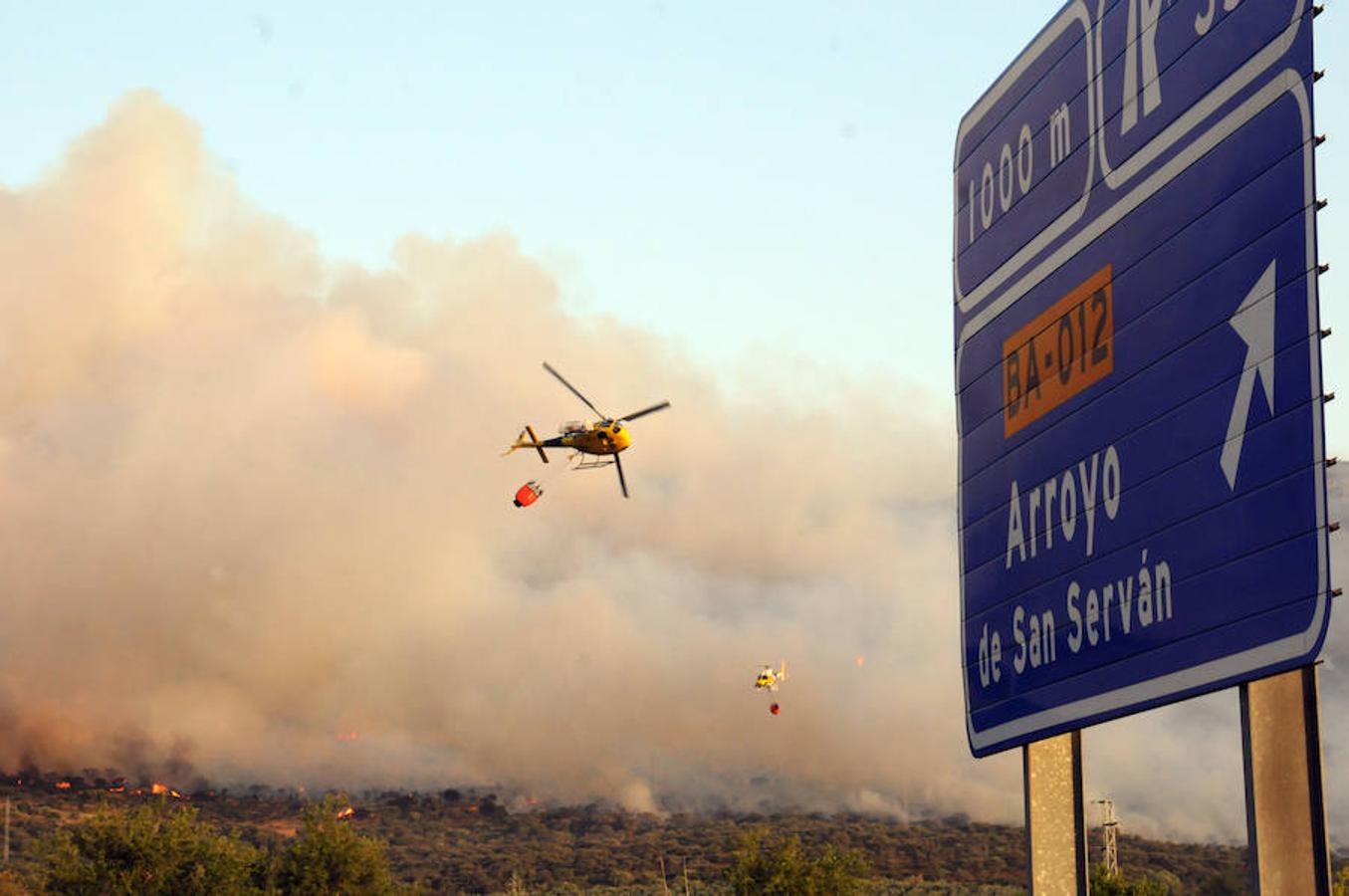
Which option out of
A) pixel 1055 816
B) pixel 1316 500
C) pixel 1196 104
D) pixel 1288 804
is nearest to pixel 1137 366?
pixel 1196 104

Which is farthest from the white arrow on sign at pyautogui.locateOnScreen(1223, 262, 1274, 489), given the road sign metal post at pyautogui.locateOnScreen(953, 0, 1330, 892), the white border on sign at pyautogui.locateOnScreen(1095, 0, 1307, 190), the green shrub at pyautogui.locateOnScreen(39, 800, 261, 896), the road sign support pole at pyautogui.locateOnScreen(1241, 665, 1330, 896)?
the green shrub at pyautogui.locateOnScreen(39, 800, 261, 896)

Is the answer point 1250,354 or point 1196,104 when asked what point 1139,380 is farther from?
point 1196,104

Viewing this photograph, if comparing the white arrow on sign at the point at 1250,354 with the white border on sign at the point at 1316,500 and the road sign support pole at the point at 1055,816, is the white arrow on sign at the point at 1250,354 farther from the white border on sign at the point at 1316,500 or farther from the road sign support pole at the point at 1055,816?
the road sign support pole at the point at 1055,816

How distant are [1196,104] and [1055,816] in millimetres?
8099

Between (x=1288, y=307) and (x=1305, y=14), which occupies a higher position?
(x=1305, y=14)

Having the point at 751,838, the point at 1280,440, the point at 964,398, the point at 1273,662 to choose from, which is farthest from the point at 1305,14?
the point at 751,838

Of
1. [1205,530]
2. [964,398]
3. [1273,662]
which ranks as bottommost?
[1273,662]

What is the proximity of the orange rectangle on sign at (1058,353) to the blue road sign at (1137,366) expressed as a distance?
0.12 feet

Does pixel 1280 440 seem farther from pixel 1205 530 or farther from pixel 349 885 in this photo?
pixel 349 885

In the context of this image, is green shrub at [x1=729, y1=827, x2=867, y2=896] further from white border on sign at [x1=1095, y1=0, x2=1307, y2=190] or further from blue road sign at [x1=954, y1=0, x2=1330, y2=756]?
white border on sign at [x1=1095, y1=0, x2=1307, y2=190]

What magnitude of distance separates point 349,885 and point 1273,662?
13029 centimetres

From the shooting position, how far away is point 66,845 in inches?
5172

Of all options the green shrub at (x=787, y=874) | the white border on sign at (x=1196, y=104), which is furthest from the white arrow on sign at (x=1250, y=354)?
the green shrub at (x=787, y=874)

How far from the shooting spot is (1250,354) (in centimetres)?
1597
